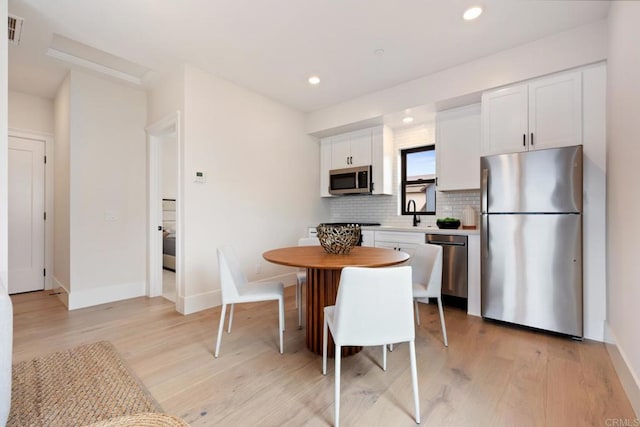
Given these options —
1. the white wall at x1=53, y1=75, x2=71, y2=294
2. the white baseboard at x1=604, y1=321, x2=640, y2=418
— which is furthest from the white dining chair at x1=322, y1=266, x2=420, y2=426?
the white wall at x1=53, y1=75, x2=71, y2=294

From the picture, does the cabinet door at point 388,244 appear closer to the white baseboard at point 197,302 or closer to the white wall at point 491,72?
the white wall at point 491,72

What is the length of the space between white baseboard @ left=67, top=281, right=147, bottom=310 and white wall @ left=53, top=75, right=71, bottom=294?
157 millimetres

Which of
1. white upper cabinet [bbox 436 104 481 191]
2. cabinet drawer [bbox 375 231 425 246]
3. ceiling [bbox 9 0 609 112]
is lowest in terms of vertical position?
cabinet drawer [bbox 375 231 425 246]

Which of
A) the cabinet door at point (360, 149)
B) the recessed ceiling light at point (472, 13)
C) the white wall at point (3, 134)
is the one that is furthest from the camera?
the cabinet door at point (360, 149)

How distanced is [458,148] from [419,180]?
0.82 meters

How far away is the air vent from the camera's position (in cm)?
224

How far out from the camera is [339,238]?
2.08m

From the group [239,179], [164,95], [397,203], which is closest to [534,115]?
[397,203]

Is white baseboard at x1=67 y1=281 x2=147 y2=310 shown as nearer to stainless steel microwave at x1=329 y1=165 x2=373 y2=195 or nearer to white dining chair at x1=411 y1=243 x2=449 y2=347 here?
stainless steel microwave at x1=329 y1=165 x2=373 y2=195

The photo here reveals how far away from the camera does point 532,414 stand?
1.46m

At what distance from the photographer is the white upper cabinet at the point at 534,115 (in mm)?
2391

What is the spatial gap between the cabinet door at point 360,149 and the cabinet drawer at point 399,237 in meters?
1.10

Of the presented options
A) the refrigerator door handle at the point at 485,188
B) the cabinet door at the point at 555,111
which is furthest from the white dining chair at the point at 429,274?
the cabinet door at the point at 555,111
